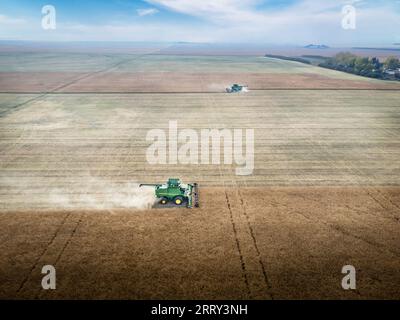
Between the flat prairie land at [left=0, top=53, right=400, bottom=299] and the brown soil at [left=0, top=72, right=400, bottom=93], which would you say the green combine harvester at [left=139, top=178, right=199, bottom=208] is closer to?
the flat prairie land at [left=0, top=53, right=400, bottom=299]

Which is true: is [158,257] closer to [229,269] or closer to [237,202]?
[229,269]

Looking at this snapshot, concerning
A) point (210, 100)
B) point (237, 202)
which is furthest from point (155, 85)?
point (237, 202)

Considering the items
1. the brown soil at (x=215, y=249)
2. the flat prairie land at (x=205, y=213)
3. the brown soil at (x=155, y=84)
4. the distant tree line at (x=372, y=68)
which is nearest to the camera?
the brown soil at (x=215, y=249)

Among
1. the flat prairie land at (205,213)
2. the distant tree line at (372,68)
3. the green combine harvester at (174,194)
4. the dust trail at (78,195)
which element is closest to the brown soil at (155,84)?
the distant tree line at (372,68)

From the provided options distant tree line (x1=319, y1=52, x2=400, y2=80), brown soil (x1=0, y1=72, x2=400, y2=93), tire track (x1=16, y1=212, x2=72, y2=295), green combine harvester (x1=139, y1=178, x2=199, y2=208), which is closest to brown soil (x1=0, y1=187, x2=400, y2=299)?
tire track (x1=16, y1=212, x2=72, y2=295)

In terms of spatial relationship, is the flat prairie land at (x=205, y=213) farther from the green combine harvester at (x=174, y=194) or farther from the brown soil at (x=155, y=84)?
the brown soil at (x=155, y=84)

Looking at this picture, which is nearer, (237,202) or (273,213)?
(273,213)
